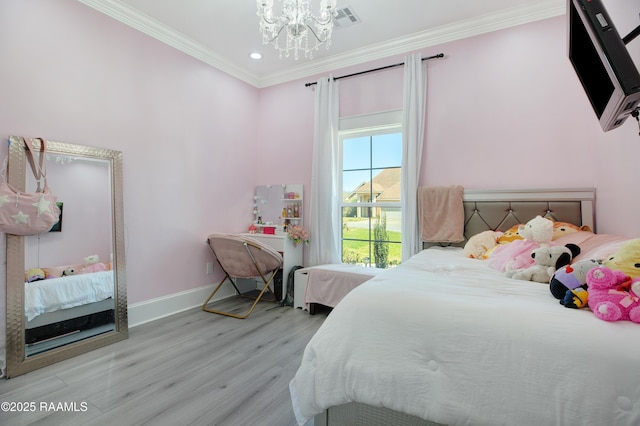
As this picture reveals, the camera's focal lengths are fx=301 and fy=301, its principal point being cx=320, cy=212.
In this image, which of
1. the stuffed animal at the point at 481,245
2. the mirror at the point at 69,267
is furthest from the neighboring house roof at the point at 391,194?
the mirror at the point at 69,267

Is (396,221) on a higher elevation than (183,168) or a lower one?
lower

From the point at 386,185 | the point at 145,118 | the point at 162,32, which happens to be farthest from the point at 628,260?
the point at 162,32

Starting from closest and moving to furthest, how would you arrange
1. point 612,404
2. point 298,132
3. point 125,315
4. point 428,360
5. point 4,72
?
point 612,404, point 428,360, point 4,72, point 125,315, point 298,132

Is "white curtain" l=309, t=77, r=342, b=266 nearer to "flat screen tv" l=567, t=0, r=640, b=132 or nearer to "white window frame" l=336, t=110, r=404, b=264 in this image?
"white window frame" l=336, t=110, r=404, b=264

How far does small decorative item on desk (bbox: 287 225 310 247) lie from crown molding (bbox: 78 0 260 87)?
2.13 m

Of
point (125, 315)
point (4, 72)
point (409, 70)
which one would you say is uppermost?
point (409, 70)

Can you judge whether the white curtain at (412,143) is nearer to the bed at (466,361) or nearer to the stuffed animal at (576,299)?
the bed at (466,361)

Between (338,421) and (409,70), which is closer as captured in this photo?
(338,421)

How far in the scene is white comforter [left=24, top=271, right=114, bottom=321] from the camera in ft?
7.04

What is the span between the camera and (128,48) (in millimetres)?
2779

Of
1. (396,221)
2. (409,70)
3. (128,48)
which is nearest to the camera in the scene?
(128,48)

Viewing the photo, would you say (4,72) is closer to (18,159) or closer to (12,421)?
(18,159)

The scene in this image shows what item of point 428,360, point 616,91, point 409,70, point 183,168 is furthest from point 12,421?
point 409,70

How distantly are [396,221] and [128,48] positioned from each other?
318 centimetres
